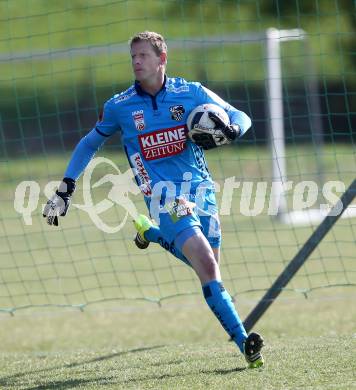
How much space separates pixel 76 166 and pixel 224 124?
3.77 ft

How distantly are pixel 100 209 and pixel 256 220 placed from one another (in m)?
2.84

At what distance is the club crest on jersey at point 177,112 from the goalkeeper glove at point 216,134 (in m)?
0.29

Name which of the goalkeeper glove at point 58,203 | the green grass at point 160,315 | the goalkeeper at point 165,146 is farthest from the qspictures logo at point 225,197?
the goalkeeper glove at point 58,203

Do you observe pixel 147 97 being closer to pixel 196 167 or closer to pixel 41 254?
pixel 196 167

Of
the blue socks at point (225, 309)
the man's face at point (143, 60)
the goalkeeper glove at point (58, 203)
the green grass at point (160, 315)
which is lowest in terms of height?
the green grass at point (160, 315)

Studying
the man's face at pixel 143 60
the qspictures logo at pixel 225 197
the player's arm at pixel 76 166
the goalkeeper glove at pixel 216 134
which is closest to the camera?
the goalkeeper glove at pixel 216 134

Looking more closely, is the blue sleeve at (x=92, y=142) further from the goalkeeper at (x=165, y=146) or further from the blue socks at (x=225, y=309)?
the blue socks at (x=225, y=309)

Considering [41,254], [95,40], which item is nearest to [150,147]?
[41,254]

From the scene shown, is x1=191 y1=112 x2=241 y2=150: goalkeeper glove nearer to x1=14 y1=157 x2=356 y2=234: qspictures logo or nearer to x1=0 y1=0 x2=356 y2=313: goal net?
x1=14 y1=157 x2=356 y2=234: qspictures logo

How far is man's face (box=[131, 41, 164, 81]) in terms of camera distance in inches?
243

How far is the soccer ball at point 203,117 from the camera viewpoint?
19.6ft

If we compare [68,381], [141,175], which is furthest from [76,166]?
[68,381]

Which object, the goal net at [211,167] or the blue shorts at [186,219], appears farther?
the goal net at [211,167]

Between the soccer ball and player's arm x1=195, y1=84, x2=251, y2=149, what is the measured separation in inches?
1.3
